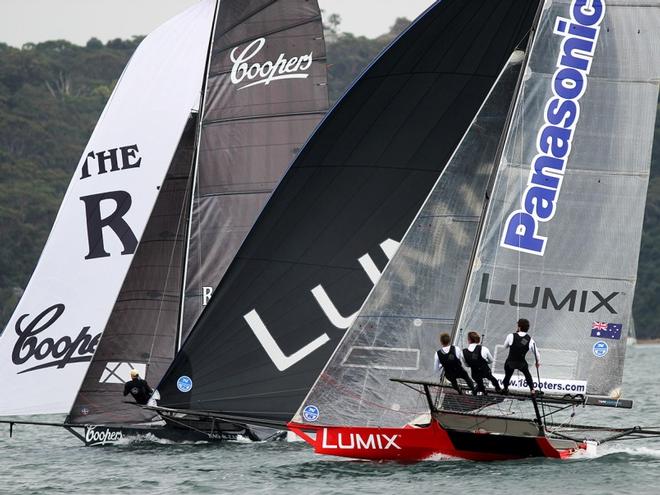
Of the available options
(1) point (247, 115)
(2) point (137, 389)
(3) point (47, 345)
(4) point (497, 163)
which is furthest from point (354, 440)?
(1) point (247, 115)

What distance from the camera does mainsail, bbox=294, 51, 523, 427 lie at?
14023 millimetres

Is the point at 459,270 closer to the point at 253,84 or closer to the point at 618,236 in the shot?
the point at 618,236

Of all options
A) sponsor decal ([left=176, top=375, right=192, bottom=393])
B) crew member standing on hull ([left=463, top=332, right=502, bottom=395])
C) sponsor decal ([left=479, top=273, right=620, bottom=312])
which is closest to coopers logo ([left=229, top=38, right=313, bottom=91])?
sponsor decal ([left=176, top=375, right=192, bottom=393])

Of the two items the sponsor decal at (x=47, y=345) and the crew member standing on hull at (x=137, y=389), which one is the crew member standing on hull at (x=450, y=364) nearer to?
the crew member standing on hull at (x=137, y=389)

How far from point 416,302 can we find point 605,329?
5.76ft

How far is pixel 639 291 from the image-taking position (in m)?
62.3

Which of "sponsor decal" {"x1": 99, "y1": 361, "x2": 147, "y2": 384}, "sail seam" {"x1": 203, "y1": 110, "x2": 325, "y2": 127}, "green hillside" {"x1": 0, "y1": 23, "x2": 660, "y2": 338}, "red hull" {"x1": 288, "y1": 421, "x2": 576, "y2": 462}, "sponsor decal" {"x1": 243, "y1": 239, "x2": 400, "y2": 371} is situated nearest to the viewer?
"red hull" {"x1": 288, "y1": 421, "x2": 576, "y2": 462}

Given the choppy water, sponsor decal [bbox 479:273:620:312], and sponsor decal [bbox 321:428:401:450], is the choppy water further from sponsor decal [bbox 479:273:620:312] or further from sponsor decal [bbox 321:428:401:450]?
sponsor decal [bbox 479:273:620:312]

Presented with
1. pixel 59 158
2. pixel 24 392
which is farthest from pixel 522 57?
pixel 59 158

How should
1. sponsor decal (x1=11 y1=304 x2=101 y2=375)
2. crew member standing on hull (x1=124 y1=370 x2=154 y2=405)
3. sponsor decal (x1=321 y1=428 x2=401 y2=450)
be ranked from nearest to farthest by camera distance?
sponsor decal (x1=321 y1=428 x2=401 y2=450) → crew member standing on hull (x1=124 y1=370 x2=154 y2=405) → sponsor decal (x1=11 y1=304 x2=101 y2=375)

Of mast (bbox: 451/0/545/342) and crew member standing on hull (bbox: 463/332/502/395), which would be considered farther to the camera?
mast (bbox: 451/0/545/342)

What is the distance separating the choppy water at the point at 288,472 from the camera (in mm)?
12898

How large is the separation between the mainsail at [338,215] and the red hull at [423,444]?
177 cm

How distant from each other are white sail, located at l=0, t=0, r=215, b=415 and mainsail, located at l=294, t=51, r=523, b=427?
16.9 feet
